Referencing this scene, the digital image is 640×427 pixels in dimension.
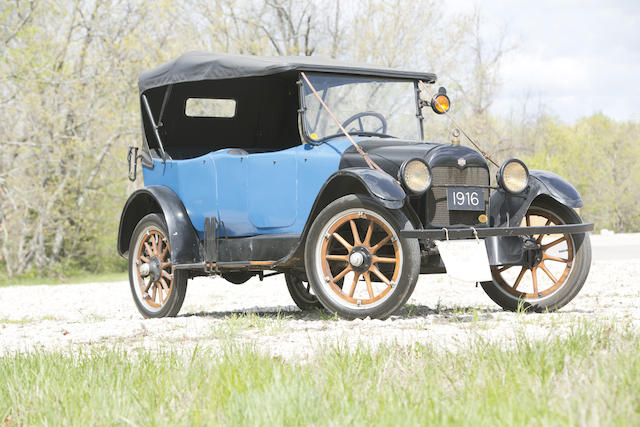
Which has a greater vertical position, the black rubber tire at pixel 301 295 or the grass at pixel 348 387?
the grass at pixel 348 387

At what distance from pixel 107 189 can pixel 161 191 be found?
22.4 meters

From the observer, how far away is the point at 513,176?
23.1 feet

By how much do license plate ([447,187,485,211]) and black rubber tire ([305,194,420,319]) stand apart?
0.59m

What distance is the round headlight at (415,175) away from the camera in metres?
6.47

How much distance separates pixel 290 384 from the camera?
11.5 ft

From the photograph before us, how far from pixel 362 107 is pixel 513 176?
1688mm

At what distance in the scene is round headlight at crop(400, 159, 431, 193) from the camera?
6.47 m

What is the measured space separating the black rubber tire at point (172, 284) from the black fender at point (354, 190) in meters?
1.43

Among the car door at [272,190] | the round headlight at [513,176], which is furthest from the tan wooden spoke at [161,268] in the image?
the round headlight at [513,176]

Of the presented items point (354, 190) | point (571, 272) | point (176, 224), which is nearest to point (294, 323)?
point (354, 190)

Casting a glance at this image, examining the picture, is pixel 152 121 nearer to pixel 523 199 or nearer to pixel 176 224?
pixel 176 224

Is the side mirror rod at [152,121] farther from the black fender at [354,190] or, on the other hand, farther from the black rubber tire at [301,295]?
the black fender at [354,190]

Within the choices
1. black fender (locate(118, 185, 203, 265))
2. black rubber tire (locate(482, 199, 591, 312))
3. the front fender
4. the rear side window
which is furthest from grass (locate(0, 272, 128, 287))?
the front fender

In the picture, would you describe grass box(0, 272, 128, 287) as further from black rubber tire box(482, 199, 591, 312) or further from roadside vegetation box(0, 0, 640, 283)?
black rubber tire box(482, 199, 591, 312)
